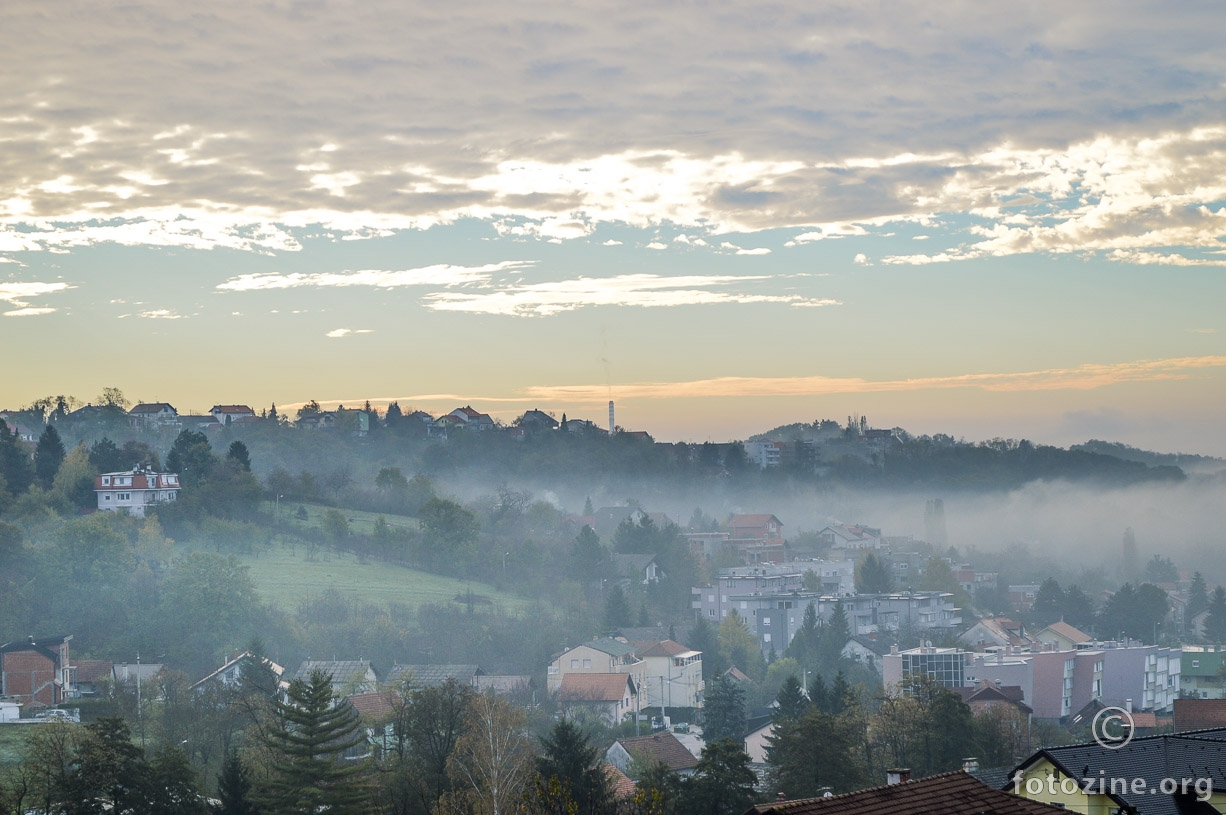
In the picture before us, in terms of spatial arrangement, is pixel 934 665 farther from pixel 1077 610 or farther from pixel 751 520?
pixel 751 520

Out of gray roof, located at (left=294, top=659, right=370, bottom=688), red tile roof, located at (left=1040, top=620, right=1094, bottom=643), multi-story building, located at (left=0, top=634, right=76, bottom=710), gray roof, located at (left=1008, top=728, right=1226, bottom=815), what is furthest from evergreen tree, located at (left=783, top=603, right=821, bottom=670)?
gray roof, located at (left=1008, top=728, right=1226, bottom=815)

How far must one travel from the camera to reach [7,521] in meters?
80.1

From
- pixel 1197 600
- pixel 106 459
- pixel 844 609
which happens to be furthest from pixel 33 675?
pixel 1197 600

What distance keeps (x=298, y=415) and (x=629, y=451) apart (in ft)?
123

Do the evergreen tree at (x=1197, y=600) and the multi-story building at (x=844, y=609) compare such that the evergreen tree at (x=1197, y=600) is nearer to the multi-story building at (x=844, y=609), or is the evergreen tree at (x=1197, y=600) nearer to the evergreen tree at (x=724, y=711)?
the multi-story building at (x=844, y=609)

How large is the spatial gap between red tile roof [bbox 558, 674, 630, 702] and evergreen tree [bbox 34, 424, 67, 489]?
Result: 47.2 m

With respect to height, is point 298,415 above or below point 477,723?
above

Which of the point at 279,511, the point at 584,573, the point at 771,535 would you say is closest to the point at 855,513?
the point at 771,535

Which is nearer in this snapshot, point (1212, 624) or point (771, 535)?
point (1212, 624)

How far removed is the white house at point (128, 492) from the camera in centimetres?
8825

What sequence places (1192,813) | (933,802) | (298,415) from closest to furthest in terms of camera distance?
1. (933,802)
2. (1192,813)
3. (298,415)

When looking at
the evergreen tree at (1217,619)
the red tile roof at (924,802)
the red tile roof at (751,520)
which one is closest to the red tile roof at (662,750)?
the red tile roof at (924,802)

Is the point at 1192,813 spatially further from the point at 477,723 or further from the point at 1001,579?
the point at 1001,579

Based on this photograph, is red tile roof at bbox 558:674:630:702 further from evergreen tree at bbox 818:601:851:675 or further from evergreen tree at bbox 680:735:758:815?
evergreen tree at bbox 680:735:758:815
